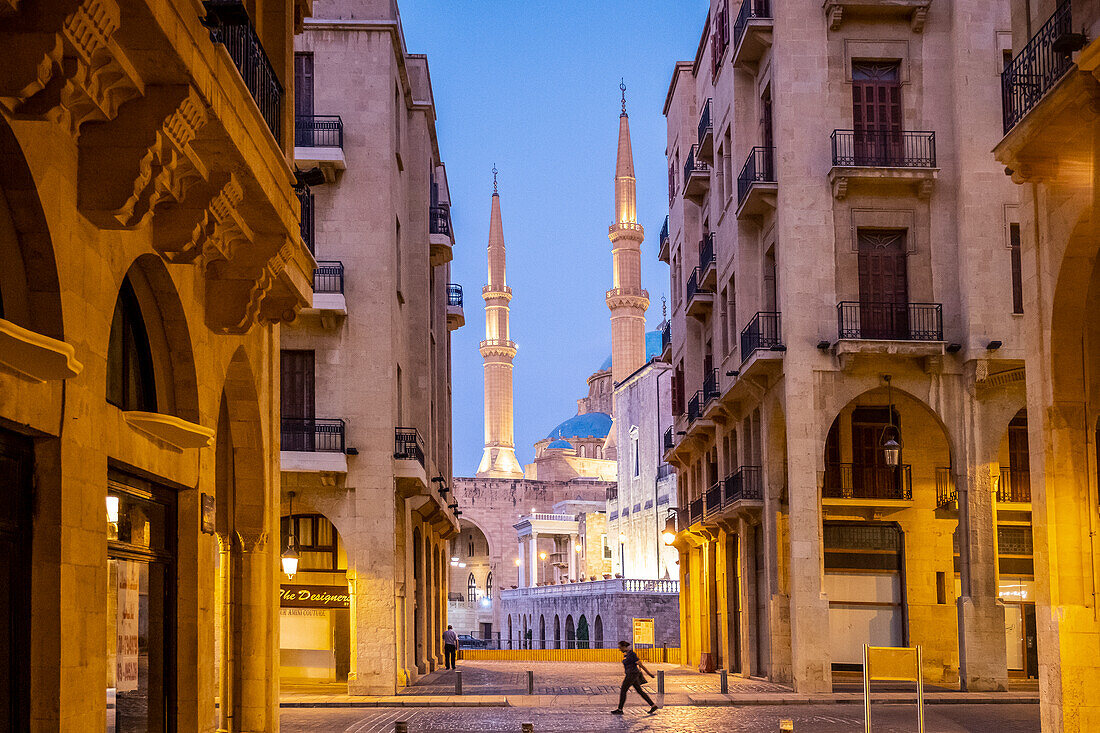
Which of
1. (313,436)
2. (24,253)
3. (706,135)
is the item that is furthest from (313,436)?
(24,253)

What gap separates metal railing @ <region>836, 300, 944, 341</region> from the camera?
91.6ft

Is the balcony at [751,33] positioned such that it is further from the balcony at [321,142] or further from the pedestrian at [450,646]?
the pedestrian at [450,646]

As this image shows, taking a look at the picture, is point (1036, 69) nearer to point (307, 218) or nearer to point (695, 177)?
point (307, 218)

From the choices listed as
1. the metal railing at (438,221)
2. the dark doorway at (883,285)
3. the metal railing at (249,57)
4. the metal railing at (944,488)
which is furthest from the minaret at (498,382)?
the metal railing at (249,57)

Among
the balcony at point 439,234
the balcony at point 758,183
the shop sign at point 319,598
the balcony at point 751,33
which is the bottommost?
the shop sign at point 319,598

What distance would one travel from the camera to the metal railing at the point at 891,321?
27922mm

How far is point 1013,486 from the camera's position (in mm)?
31016

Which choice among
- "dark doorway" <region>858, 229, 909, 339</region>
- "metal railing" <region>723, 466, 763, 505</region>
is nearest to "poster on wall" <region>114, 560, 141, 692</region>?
"dark doorway" <region>858, 229, 909, 339</region>

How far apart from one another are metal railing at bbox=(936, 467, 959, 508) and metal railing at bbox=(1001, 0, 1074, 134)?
1710 cm

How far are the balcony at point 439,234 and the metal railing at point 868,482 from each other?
44.8 ft

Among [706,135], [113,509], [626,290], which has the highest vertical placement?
[626,290]

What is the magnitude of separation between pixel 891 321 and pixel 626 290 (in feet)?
228

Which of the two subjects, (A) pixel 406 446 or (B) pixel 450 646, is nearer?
(A) pixel 406 446

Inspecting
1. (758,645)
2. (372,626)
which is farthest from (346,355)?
(758,645)
